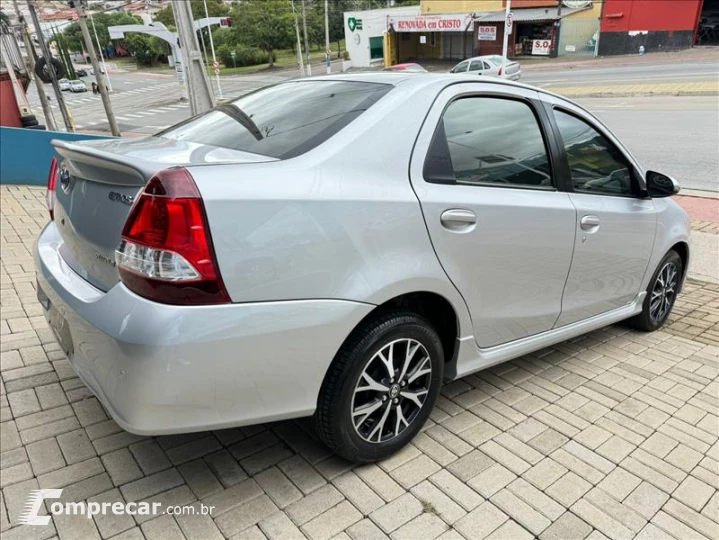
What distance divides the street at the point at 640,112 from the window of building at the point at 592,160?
20.9ft

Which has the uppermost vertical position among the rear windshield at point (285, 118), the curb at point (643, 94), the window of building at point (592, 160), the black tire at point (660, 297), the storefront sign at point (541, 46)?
the rear windshield at point (285, 118)

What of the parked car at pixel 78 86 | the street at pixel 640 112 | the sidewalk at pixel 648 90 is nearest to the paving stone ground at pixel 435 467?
the street at pixel 640 112

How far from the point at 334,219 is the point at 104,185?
925mm

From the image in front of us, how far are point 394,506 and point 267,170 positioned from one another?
1.46 meters

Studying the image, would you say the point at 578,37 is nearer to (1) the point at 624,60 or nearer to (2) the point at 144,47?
(1) the point at 624,60

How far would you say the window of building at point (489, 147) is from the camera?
2434 millimetres

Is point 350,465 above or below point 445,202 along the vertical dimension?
below

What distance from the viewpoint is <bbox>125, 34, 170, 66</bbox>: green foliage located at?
67.0 metres

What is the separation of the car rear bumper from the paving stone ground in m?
0.46

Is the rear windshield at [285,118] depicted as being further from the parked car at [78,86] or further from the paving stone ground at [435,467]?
the parked car at [78,86]

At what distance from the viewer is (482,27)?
4031 cm

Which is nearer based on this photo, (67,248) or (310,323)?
(310,323)

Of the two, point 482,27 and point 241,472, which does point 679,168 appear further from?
point 482,27

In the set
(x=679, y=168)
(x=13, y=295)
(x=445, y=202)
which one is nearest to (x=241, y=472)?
(x=445, y=202)
